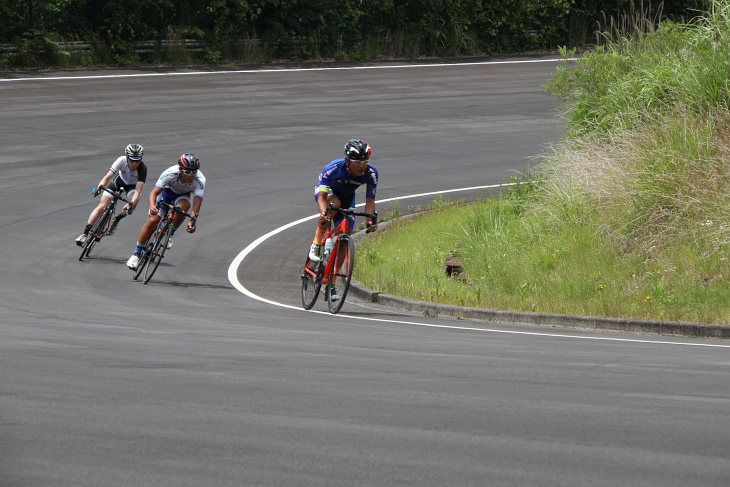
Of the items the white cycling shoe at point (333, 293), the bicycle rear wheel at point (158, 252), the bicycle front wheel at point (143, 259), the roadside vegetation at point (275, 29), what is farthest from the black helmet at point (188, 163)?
the roadside vegetation at point (275, 29)

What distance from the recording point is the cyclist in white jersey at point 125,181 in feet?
48.0

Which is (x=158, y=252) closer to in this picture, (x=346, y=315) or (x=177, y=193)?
(x=177, y=193)

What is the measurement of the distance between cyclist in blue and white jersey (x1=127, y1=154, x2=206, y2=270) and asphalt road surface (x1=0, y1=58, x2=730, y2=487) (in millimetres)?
696

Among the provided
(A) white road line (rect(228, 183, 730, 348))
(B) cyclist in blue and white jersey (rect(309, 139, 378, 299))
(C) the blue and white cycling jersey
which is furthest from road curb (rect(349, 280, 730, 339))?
(C) the blue and white cycling jersey

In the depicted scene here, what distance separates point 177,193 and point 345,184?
12.3 ft

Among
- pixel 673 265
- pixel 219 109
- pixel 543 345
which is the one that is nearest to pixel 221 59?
pixel 219 109

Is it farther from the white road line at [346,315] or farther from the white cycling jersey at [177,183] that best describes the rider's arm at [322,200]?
the white cycling jersey at [177,183]

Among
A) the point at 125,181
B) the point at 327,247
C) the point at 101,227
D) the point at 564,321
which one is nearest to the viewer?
the point at 564,321

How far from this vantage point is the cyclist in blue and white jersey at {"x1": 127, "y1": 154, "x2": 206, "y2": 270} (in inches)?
521

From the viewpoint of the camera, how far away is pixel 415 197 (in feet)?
63.1

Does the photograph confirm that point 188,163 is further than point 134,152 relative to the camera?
No

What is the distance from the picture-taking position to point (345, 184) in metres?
11.2

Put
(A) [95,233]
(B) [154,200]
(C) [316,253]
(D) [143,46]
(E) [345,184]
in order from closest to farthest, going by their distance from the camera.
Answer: (C) [316,253] < (E) [345,184] < (B) [154,200] < (A) [95,233] < (D) [143,46]

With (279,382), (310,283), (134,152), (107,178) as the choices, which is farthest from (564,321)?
(107,178)
